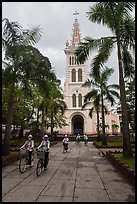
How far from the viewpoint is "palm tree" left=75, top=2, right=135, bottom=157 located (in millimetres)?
11414

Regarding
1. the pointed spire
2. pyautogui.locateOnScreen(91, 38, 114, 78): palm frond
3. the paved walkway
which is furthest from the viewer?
the pointed spire

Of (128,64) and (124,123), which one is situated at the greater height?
(128,64)

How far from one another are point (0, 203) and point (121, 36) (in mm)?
10584

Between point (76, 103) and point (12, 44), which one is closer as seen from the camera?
point (12, 44)

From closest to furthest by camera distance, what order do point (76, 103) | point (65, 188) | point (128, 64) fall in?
point (65, 188) → point (128, 64) → point (76, 103)

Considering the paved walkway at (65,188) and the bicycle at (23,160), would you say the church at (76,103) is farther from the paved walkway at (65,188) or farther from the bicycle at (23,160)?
the paved walkway at (65,188)

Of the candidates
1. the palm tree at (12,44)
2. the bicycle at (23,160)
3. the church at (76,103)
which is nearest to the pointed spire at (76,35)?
the church at (76,103)

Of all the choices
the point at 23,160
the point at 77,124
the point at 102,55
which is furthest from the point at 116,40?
the point at 77,124

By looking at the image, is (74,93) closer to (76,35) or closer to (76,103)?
(76,103)

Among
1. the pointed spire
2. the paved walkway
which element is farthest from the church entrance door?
the paved walkway

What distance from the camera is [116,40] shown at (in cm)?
1255

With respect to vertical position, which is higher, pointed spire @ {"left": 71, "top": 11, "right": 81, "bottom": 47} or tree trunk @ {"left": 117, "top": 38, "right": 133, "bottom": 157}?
pointed spire @ {"left": 71, "top": 11, "right": 81, "bottom": 47}

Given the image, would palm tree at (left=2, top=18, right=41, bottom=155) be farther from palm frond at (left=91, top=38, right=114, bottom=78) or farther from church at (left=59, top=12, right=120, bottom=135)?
church at (left=59, top=12, right=120, bottom=135)

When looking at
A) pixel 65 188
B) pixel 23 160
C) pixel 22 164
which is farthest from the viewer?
pixel 23 160
